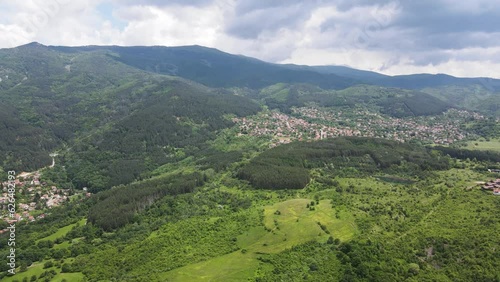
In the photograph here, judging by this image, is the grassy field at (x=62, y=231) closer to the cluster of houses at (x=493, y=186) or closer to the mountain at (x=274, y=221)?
the mountain at (x=274, y=221)

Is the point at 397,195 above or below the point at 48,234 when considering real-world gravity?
above

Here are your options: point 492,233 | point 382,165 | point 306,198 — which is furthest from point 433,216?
point 382,165

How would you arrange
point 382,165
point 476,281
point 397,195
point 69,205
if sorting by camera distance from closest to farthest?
point 476,281 → point 397,195 → point 69,205 → point 382,165

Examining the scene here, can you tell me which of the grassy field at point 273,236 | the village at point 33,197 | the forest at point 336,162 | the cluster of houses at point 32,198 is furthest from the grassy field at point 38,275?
the forest at point 336,162

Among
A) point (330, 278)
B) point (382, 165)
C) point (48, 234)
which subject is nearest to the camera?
point (330, 278)

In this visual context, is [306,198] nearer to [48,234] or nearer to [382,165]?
[382,165]

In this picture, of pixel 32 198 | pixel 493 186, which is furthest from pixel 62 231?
pixel 493 186

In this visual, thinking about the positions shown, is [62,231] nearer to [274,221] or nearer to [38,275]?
[38,275]
